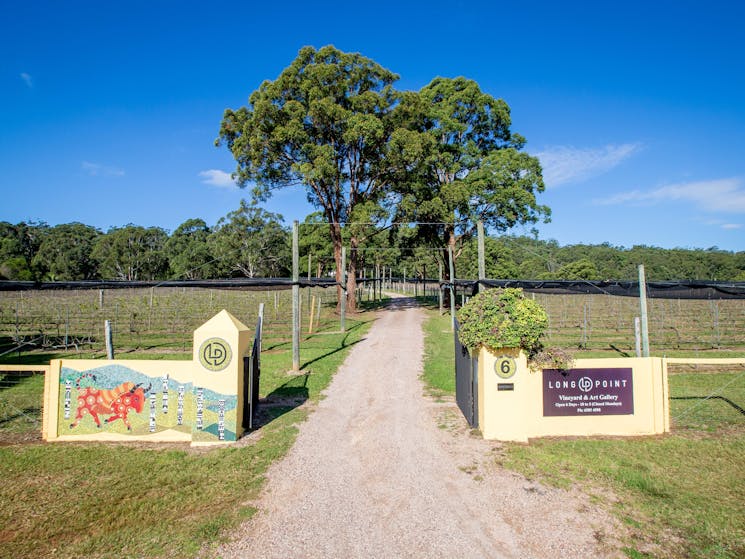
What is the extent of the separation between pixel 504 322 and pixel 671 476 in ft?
11.0

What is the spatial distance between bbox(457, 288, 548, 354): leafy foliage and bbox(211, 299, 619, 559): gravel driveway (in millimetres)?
1932

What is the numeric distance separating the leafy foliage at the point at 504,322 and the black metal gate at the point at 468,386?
64 cm

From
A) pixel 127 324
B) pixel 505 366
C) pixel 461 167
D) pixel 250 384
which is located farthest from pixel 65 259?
pixel 505 366

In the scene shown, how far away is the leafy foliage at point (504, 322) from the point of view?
25.1ft

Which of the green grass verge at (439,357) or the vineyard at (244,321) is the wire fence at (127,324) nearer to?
the vineyard at (244,321)

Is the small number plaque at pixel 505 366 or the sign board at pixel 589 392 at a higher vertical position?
the small number plaque at pixel 505 366

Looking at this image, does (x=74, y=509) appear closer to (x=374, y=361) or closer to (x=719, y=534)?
(x=719, y=534)

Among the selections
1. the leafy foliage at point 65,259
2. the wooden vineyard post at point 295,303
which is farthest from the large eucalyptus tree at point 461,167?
the leafy foliage at point 65,259

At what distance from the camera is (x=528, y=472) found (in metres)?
6.59

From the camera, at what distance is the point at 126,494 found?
5.97 m

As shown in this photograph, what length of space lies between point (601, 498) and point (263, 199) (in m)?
26.5

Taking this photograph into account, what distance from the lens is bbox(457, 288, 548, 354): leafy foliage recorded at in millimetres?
7641

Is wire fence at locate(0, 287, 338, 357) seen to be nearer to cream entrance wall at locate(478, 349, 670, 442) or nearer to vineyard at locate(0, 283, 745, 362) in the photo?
vineyard at locate(0, 283, 745, 362)

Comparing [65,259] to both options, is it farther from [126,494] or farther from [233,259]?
[126,494]
